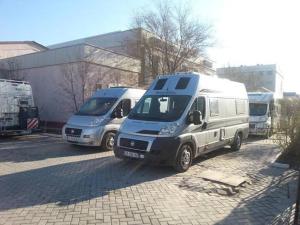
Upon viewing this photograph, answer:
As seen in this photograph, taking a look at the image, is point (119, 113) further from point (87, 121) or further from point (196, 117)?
point (196, 117)

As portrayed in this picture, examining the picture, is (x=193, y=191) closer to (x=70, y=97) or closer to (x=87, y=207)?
(x=87, y=207)

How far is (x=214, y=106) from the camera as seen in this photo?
1090 cm

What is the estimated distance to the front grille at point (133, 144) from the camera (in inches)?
352

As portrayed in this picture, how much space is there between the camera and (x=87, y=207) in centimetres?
622

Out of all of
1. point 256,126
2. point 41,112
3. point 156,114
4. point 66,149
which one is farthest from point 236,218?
point 41,112

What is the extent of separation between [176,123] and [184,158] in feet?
3.42

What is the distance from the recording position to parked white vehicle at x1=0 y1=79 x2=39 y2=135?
49.8ft

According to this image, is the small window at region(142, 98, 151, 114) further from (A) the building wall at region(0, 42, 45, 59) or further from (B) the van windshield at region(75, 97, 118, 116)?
(A) the building wall at region(0, 42, 45, 59)

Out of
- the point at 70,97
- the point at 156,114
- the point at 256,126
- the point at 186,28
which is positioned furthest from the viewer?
the point at 186,28

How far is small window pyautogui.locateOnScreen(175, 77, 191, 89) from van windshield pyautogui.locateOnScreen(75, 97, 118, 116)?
3.80 meters

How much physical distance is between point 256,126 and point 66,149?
10483 mm

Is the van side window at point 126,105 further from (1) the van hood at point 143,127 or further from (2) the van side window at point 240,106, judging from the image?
(2) the van side window at point 240,106

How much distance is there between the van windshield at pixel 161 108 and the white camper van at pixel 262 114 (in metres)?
9.62

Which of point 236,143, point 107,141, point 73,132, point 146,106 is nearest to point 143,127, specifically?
point 146,106
